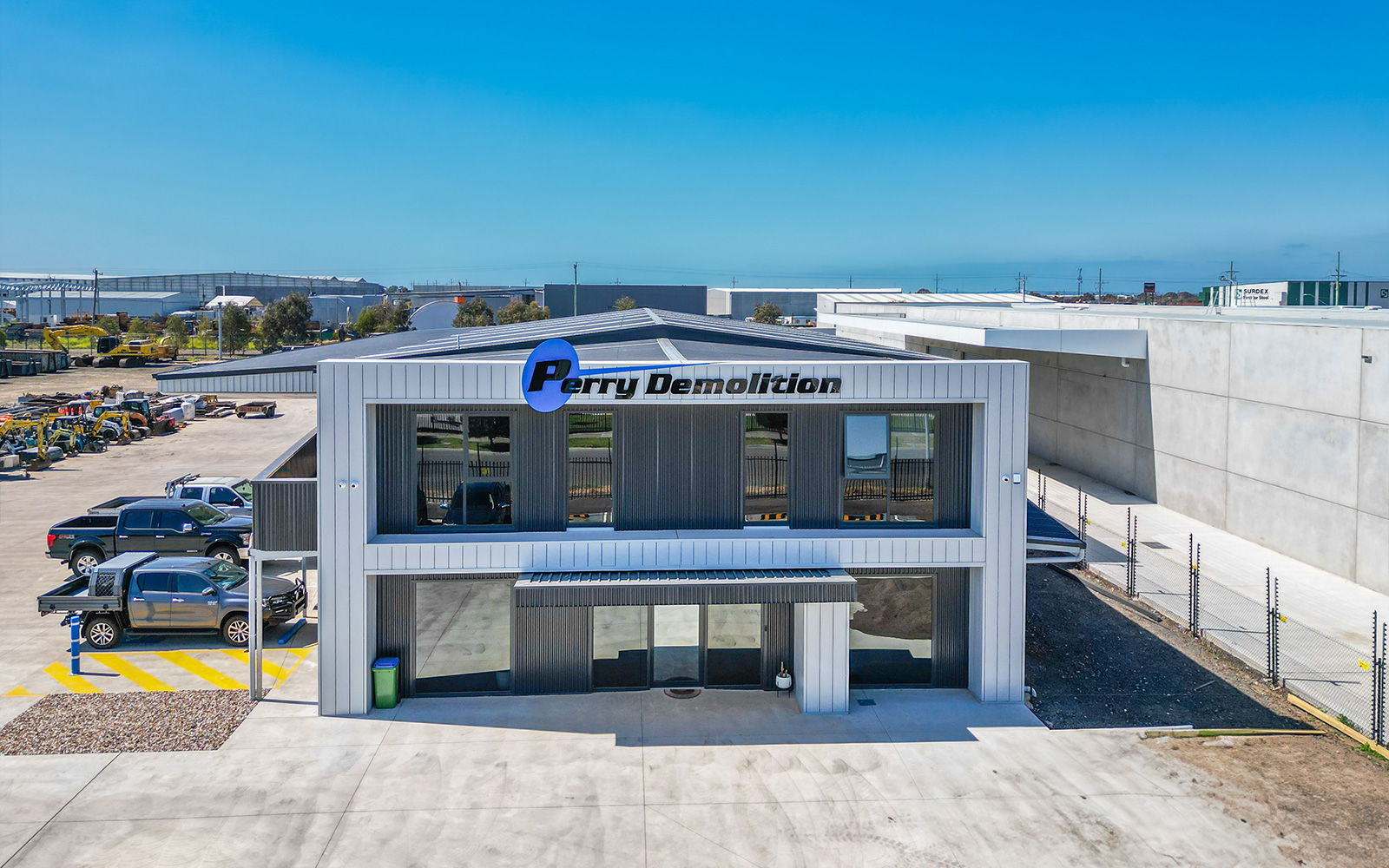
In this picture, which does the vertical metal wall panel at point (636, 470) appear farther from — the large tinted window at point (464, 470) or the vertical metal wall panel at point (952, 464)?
the vertical metal wall panel at point (952, 464)

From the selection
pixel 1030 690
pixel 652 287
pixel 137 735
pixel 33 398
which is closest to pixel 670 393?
pixel 1030 690

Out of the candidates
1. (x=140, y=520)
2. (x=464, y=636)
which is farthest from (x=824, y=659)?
(x=140, y=520)

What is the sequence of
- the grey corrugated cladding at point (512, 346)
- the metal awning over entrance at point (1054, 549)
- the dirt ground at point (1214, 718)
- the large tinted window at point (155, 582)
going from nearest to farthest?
the dirt ground at point (1214, 718), the metal awning over entrance at point (1054, 549), the grey corrugated cladding at point (512, 346), the large tinted window at point (155, 582)

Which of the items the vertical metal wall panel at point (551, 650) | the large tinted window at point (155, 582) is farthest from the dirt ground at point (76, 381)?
the vertical metal wall panel at point (551, 650)

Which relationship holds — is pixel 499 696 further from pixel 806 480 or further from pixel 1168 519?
pixel 1168 519

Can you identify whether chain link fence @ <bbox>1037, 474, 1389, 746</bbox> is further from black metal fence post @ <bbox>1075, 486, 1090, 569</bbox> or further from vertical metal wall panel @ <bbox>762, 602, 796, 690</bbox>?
vertical metal wall panel @ <bbox>762, 602, 796, 690</bbox>

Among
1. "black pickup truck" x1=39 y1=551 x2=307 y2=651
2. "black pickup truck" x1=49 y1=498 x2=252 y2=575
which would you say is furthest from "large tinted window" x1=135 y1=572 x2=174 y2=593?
"black pickup truck" x1=49 y1=498 x2=252 y2=575
